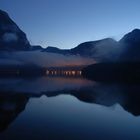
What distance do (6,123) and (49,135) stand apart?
6855 mm

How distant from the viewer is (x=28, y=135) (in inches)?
882

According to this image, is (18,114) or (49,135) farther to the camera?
(18,114)

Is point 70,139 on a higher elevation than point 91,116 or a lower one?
higher

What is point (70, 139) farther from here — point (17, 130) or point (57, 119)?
point (57, 119)

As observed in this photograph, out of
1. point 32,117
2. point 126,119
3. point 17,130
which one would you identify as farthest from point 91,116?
point 17,130

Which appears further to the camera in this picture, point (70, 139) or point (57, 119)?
point (57, 119)

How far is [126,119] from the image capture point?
102 feet

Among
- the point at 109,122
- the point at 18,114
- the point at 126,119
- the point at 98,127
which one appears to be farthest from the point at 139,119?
the point at 18,114

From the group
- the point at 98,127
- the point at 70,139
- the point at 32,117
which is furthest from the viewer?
the point at 32,117

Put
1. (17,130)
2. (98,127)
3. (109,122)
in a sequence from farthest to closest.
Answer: (109,122), (98,127), (17,130)

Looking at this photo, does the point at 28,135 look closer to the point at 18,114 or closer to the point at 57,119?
the point at 57,119

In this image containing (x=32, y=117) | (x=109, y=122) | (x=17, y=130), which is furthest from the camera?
(x=32, y=117)

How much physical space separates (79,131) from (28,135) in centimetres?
456

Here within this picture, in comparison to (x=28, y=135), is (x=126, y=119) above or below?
below
